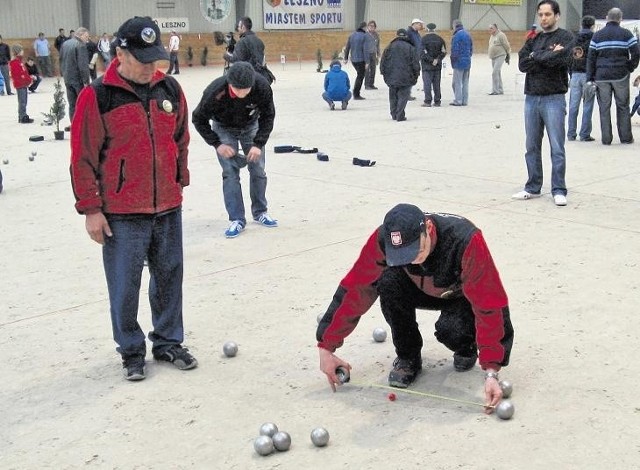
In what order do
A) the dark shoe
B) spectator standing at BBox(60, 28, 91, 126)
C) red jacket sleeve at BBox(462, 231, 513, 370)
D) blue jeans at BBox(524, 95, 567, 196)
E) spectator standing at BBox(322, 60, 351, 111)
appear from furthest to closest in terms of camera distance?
spectator standing at BBox(322, 60, 351, 111) → spectator standing at BBox(60, 28, 91, 126) → blue jeans at BBox(524, 95, 567, 196) → the dark shoe → red jacket sleeve at BBox(462, 231, 513, 370)

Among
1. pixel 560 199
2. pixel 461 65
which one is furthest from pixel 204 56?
pixel 560 199

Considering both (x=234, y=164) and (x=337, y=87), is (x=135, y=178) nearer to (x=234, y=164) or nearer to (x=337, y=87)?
(x=234, y=164)

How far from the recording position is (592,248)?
7309mm

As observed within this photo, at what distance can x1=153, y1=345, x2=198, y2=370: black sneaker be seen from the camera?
16.6 ft

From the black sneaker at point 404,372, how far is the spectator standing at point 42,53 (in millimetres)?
30485

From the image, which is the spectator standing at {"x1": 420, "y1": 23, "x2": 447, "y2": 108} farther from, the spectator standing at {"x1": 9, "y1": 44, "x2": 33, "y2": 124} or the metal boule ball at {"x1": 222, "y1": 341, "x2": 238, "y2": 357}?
the metal boule ball at {"x1": 222, "y1": 341, "x2": 238, "y2": 357}

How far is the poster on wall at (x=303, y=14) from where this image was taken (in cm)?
4138

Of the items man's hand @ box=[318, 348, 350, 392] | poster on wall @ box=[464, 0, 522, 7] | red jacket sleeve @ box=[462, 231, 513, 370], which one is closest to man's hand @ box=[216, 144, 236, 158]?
man's hand @ box=[318, 348, 350, 392]

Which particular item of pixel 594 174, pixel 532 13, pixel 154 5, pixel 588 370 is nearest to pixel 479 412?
pixel 588 370

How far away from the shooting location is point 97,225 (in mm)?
4672

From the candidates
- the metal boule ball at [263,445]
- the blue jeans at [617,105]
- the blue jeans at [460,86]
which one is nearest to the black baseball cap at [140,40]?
the metal boule ball at [263,445]

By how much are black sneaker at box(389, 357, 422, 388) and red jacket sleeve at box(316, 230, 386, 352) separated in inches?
16.9

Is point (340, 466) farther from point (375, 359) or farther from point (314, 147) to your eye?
point (314, 147)

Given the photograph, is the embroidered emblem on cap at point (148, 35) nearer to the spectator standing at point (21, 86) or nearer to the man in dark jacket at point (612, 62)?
the man in dark jacket at point (612, 62)
